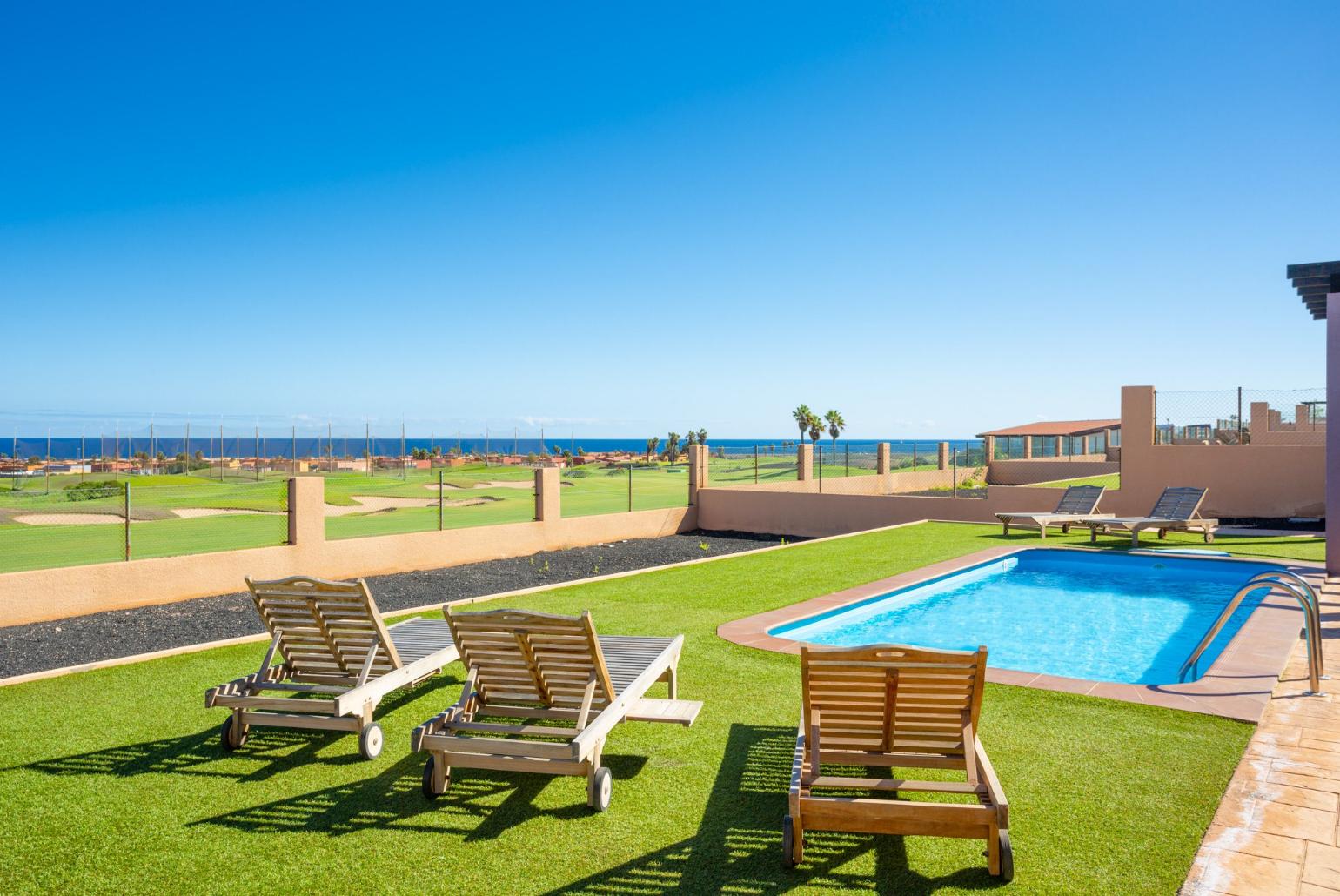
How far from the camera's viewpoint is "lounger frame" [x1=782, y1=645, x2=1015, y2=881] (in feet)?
10.3

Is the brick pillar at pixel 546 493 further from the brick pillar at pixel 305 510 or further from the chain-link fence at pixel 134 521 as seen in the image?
the chain-link fence at pixel 134 521

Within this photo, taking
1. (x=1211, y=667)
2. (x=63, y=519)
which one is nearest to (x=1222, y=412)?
(x=1211, y=667)

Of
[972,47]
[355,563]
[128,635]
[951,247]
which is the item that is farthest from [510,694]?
[951,247]

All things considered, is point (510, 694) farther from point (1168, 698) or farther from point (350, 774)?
point (1168, 698)

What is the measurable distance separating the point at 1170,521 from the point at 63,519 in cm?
2655

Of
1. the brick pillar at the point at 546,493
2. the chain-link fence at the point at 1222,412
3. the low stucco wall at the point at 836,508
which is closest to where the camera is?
the brick pillar at the point at 546,493

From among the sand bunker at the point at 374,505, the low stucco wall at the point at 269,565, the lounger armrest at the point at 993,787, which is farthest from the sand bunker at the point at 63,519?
the lounger armrest at the point at 993,787

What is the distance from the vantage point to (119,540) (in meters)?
18.9

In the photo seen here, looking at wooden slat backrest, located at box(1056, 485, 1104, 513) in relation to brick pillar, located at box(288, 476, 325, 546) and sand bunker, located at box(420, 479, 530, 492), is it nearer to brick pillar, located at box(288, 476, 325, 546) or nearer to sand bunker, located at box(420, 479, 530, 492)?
brick pillar, located at box(288, 476, 325, 546)

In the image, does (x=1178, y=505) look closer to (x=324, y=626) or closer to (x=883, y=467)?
(x=883, y=467)

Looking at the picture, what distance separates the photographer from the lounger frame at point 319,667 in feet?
15.3

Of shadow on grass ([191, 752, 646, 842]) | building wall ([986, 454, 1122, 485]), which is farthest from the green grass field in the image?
building wall ([986, 454, 1122, 485])

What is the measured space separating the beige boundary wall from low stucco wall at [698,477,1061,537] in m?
3.88

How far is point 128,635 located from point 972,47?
17.3m
